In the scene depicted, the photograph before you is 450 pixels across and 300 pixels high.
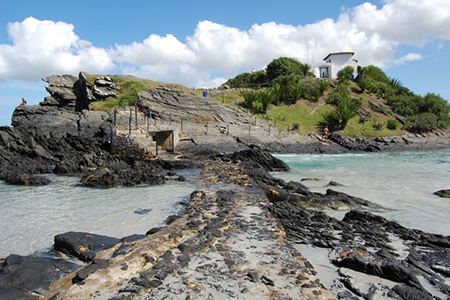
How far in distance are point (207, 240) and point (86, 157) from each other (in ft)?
38.0

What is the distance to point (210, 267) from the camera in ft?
14.2

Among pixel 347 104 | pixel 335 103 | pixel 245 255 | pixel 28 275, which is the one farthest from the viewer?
pixel 335 103

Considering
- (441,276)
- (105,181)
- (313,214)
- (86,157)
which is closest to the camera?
(441,276)

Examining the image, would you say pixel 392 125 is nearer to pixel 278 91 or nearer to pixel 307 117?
pixel 307 117

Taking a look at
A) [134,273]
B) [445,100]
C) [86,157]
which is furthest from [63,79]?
[445,100]

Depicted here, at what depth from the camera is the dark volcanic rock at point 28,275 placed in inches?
150

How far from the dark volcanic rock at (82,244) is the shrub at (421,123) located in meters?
41.9

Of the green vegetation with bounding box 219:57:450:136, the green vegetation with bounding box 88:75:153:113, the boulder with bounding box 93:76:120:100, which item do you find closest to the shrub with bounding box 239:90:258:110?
the green vegetation with bounding box 219:57:450:136

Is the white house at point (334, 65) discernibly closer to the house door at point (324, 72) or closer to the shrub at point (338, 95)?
the house door at point (324, 72)

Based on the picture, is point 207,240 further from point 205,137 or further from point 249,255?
point 205,137

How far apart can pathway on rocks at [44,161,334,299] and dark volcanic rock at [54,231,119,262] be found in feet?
2.28

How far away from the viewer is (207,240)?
5.27 meters

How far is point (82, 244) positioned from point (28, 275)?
107cm

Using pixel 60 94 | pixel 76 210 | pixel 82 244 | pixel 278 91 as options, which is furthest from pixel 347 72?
pixel 82 244
